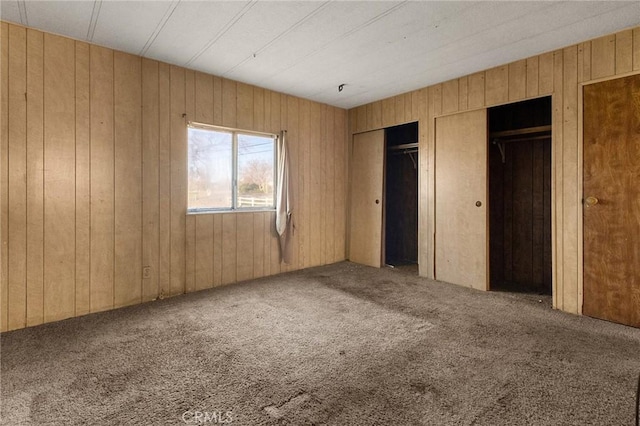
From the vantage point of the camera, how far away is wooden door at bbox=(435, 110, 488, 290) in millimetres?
3596

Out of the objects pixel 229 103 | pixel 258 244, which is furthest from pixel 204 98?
pixel 258 244

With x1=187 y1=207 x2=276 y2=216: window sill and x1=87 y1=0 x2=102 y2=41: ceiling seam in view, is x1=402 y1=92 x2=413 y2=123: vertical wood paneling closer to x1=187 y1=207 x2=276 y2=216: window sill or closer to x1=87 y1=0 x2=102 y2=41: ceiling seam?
x1=187 y1=207 x2=276 y2=216: window sill

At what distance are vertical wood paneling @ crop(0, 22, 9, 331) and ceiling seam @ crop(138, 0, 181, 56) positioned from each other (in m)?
0.95

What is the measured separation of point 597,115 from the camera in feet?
9.07

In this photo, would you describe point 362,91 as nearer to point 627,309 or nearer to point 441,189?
point 441,189

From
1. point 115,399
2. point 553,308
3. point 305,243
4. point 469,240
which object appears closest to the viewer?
point 115,399

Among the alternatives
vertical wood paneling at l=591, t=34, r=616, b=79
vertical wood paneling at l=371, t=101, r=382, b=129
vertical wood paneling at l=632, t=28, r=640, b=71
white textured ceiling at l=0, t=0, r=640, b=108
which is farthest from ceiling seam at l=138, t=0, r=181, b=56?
vertical wood paneling at l=632, t=28, r=640, b=71

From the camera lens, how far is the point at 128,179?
310 centimetres

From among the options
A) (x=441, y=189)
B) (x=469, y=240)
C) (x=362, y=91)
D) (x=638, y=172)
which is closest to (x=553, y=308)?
(x=469, y=240)

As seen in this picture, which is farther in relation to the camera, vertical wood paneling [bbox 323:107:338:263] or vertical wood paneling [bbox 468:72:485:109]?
vertical wood paneling [bbox 323:107:338:263]

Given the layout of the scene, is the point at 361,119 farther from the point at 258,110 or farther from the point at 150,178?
the point at 150,178

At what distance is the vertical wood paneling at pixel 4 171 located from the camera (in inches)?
97.8

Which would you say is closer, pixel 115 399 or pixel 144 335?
pixel 115 399

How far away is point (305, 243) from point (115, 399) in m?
3.15
